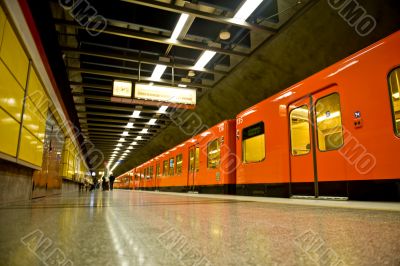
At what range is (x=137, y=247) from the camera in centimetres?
91

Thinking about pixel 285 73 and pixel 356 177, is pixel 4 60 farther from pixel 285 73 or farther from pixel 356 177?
pixel 285 73

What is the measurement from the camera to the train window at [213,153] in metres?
8.63

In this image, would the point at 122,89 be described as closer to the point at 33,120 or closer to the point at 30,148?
the point at 33,120

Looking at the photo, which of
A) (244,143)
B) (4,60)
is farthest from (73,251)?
(244,143)

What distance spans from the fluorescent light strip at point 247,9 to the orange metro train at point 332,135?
2.28 m

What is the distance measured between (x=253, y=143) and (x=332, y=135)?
2398 millimetres

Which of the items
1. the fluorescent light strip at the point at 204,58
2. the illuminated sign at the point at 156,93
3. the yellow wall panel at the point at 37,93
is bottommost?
the yellow wall panel at the point at 37,93

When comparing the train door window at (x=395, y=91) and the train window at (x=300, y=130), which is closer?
the train door window at (x=395, y=91)

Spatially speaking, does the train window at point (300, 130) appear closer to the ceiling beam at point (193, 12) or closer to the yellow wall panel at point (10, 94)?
the ceiling beam at point (193, 12)

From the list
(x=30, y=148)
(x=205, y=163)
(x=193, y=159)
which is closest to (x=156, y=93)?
(x=205, y=163)

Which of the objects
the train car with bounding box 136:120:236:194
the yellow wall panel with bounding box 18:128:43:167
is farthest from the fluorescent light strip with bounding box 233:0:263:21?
the yellow wall panel with bounding box 18:128:43:167

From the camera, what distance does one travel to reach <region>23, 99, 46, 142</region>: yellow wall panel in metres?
4.72

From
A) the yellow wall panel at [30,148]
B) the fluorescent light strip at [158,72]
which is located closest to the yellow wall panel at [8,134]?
the yellow wall panel at [30,148]

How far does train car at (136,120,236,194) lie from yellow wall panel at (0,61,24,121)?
528 centimetres
